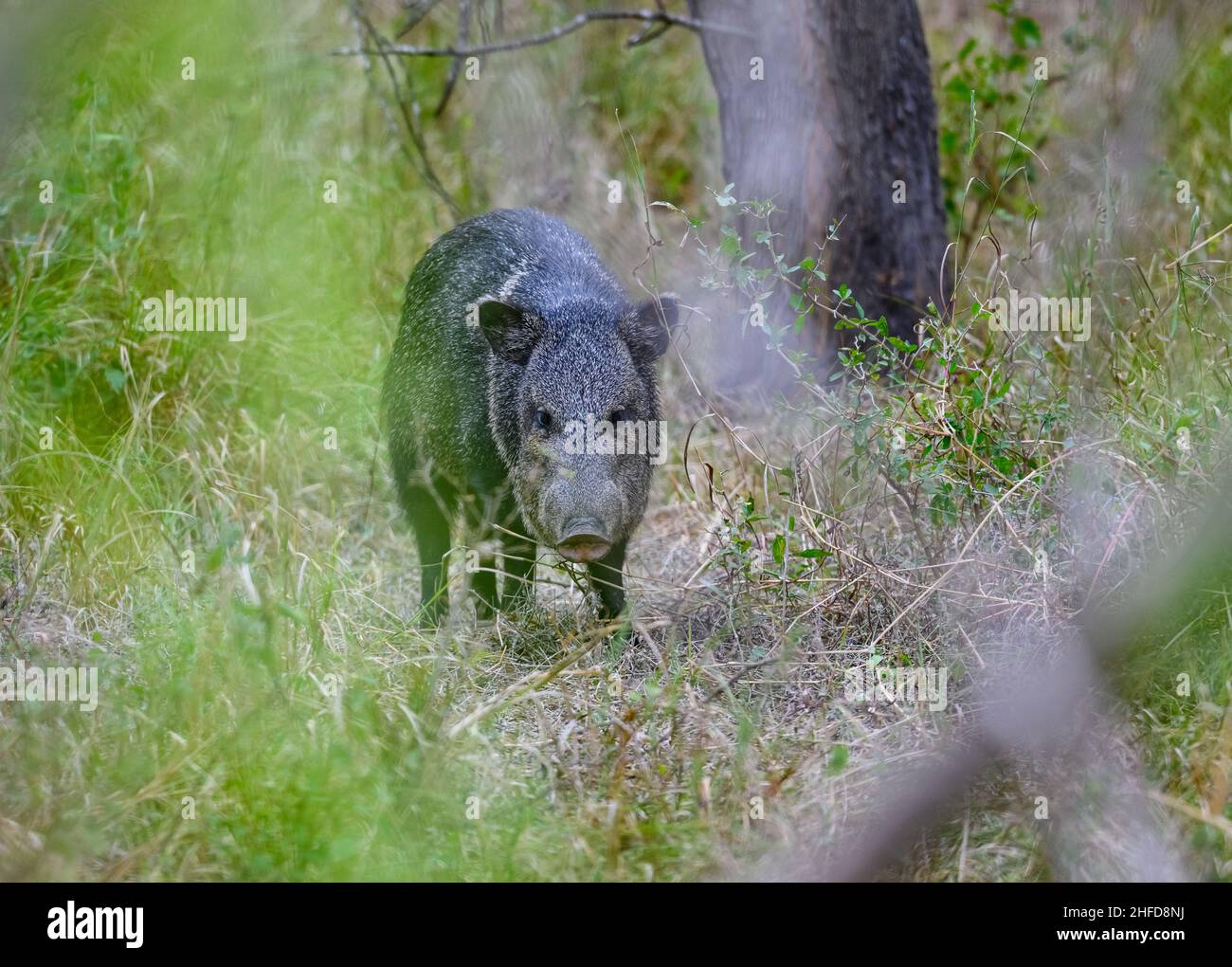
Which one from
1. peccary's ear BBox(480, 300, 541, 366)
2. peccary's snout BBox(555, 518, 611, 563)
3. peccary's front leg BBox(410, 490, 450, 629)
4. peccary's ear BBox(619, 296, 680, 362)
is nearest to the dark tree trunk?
peccary's ear BBox(619, 296, 680, 362)

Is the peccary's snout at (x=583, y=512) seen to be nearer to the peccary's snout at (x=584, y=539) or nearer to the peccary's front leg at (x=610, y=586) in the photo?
the peccary's snout at (x=584, y=539)

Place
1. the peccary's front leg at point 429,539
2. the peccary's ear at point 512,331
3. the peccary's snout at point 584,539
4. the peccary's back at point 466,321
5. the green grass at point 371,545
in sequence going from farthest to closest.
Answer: the peccary's front leg at point 429,539
the peccary's back at point 466,321
the peccary's ear at point 512,331
the peccary's snout at point 584,539
the green grass at point 371,545

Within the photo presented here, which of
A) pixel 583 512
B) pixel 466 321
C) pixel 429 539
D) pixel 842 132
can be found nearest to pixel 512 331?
pixel 466 321

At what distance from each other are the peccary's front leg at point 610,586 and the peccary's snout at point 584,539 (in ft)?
1.42

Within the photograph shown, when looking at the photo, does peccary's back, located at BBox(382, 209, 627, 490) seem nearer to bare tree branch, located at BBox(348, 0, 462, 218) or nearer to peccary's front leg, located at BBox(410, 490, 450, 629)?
peccary's front leg, located at BBox(410, 490, 450, 629)

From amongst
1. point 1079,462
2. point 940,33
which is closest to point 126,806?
point 1079,462

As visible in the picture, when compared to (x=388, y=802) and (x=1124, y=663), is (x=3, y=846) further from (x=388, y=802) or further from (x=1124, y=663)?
(x=1124, y=663)

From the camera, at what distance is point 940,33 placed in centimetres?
934

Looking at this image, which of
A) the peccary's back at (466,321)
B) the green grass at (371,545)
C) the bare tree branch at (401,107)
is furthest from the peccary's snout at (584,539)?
the bare tree branch at (401,107)

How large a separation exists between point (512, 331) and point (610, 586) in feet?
3.42

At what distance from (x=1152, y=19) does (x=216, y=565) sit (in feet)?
21.3

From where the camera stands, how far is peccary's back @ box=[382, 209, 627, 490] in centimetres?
509

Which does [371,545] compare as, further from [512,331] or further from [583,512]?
[583,512]

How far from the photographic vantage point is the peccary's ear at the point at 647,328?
487cm
